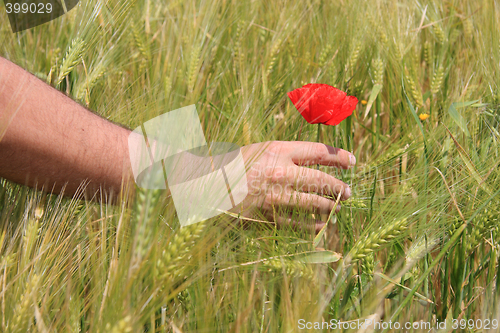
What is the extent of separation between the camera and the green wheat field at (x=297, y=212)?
48 centimetres

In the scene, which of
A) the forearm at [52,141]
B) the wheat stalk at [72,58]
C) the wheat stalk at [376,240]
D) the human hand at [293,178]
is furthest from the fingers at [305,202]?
the wheat stalk at [72,58]

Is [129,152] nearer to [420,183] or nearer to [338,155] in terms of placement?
[338,155]

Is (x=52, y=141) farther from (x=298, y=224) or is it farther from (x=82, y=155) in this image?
(x=298, y=224)

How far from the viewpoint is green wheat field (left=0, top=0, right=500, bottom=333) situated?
0.48 metres

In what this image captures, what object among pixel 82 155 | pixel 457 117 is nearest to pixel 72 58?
pixel 82 155

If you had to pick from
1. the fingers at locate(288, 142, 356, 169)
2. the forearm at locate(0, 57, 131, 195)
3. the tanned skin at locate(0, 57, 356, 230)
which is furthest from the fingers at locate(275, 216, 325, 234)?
the forearm at locate(0, 57, 131, 195)

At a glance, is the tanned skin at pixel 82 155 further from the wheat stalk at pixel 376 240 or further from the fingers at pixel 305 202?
the wheat stalk at pixel 376 240

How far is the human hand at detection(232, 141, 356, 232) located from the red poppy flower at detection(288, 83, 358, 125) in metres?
0.08

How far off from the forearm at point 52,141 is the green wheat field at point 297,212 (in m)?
0.05

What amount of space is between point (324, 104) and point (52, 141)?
421 millimetres

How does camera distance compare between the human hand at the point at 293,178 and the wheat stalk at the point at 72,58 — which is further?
the wheat stalk at the point at 72,58

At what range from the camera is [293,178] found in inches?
27.9

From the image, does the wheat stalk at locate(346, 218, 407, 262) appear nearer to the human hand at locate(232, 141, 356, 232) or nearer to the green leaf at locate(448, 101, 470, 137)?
the human hand at locate(232, 141, 356, 232)

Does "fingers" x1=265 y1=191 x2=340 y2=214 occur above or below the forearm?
below
